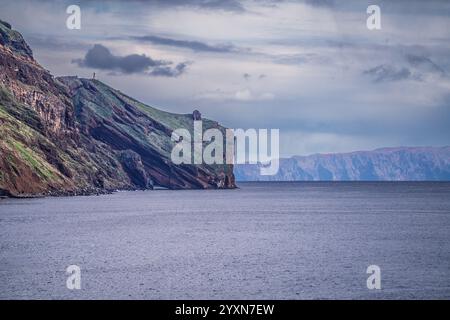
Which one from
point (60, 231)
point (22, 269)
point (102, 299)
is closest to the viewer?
point (102, 299)

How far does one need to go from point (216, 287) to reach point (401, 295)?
18.7 meters

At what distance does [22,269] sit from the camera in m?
87.6

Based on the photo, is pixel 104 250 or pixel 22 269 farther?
pixel 104 250

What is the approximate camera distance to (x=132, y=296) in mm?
71750

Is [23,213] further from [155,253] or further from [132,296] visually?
[132,296]
